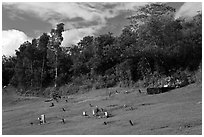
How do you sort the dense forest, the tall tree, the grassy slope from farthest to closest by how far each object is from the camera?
1. the tall tree
2. the dense forest
3. the grassy slope

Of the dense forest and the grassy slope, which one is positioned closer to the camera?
the grassy slope

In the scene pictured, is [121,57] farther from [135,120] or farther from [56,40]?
[135,120]

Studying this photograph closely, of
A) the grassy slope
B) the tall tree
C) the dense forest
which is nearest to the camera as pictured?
the grassy slope

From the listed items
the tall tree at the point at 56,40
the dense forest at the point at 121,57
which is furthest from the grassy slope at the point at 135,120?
the tall tree at the point at 56,40

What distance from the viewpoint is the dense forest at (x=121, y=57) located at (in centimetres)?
3716

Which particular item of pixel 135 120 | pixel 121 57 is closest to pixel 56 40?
pixel 121 57

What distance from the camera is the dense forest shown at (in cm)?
3716

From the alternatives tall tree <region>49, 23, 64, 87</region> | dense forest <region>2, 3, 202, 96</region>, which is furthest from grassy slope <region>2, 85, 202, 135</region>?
tall tree <region>49, 23, 64, 87</region>

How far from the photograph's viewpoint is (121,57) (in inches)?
1572

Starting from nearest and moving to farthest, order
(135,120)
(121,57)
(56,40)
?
(135,120) → (121,57) → (56,40)

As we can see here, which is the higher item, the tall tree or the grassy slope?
the tall tree

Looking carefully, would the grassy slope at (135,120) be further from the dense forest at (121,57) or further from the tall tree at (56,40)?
the tall tree at (56,40)

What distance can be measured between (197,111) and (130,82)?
812 inches

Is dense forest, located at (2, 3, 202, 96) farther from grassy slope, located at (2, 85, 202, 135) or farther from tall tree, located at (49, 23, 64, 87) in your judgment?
grassy slope, located at (2, 85, 202, 135)
